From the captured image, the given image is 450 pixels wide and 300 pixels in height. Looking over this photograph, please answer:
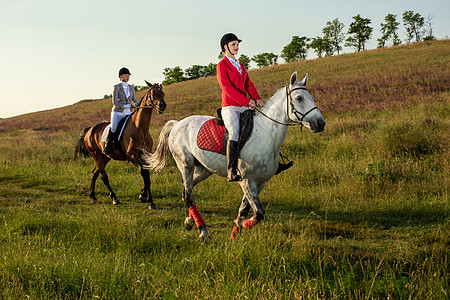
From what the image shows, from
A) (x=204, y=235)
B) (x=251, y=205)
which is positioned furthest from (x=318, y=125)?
(x=204, y=235)

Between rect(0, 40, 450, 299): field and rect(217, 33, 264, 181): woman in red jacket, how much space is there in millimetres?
1223

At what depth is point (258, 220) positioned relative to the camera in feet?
17.2

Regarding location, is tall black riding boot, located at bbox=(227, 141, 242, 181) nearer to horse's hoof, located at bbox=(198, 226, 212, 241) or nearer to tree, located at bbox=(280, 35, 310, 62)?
horse's hoof, located at bbox=(198, 226, 212, 241)

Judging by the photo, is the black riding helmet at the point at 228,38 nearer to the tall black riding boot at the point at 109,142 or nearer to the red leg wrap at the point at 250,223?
the red leg wrap at the point at 250,223

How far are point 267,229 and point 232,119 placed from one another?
6.08ft

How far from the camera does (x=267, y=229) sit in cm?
557

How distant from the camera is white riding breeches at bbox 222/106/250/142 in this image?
541 centimetres

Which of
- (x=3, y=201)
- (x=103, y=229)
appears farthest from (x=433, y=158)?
(x=3, y=201)

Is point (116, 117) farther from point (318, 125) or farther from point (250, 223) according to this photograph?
point (318, 125)

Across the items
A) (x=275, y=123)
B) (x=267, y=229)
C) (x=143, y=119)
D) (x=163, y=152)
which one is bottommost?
(x=267, y=229)

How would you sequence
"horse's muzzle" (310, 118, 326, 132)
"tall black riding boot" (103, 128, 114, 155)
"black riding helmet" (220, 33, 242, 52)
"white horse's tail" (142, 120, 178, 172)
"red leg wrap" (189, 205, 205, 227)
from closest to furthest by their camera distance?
"horse's muzzle" (310, 118, 326, 132) < "black riding helmet" (220, 33, 242, 52) < "red leg wrap" (189, 205, 205, 227) < "white horse's tail" (142, 120, 178, 172) < "tall black riding boot" (103, 128, 114, 155)

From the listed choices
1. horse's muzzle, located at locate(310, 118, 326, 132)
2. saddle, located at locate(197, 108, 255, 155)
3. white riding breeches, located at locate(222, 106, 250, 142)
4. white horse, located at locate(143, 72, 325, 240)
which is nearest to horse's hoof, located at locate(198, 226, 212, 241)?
white horse, located at locate(143, 72, 325, 240)

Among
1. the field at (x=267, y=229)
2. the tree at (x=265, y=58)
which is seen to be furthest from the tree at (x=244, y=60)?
the field at (x=267, y=229)

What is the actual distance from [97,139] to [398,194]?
26.6 ft
